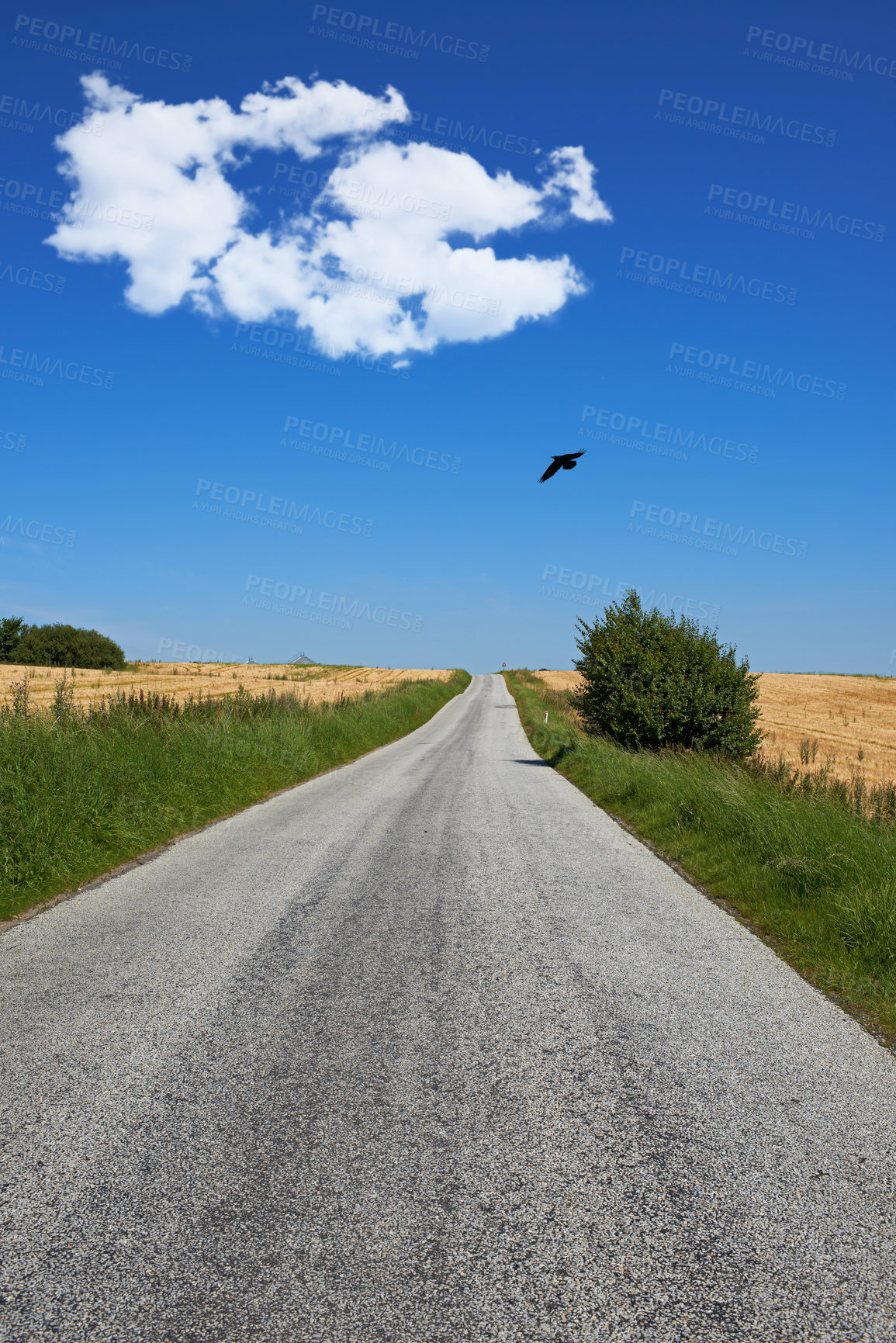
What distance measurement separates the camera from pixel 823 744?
26.6 metres

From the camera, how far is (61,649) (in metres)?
62.6

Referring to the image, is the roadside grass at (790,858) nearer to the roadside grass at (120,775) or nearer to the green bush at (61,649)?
the roadside grass at (120,775)

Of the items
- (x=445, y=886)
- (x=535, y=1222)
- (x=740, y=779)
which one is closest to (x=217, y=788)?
(x=445, y=886)

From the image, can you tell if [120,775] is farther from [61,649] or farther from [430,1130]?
[61,649]

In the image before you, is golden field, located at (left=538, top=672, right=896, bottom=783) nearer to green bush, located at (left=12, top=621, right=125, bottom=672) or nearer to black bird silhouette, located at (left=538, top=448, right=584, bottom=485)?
black bird silhouette, located at (left=538, top=448, right=584, bottom=485)

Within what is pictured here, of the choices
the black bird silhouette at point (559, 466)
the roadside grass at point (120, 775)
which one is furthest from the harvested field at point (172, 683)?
the black bird silhouette at point (559, 466)

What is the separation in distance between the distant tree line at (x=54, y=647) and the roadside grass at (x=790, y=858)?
59561 millimetres

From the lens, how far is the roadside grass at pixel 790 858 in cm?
532

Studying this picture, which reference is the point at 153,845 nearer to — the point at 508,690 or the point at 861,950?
the point at 861,950

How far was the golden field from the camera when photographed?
21.3 m

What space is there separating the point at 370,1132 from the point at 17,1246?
4.45ft

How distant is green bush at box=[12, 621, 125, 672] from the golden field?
171 ft

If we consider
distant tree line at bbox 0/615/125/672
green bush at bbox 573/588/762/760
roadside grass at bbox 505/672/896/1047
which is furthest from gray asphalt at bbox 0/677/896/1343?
distant tree line at bbox 0/615/125/672

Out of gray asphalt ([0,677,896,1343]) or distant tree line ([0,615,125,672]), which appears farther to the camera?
distant tree line ([0,615,125,672])
